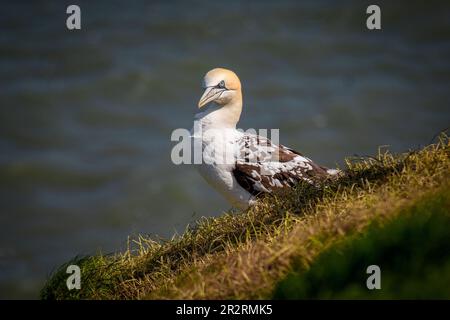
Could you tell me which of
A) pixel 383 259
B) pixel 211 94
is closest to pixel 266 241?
pixel 383 259

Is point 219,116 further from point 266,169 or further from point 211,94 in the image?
point 266,169

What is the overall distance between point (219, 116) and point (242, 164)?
851mm

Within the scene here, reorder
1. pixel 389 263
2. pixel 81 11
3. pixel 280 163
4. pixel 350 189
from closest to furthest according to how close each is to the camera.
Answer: pixel 389 263
pixel 350 189
pixel 280 163
pixel 81 11

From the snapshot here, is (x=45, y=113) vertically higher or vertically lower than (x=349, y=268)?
higher

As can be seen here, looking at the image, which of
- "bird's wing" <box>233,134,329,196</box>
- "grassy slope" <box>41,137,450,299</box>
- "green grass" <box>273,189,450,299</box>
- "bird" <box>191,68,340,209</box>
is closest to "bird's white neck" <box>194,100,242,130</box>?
"bird" <box>191,68,340,209</box>

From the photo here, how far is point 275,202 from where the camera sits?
746cm

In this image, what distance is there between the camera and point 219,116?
9.76m

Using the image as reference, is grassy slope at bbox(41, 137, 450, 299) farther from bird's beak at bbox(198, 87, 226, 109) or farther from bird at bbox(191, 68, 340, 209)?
bird's beak at bbox(198, 87, 226, 109)

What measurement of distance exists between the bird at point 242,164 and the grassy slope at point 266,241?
1.32 m

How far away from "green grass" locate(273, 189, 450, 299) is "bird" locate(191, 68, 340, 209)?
3.29m

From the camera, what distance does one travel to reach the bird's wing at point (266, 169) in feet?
30.2
